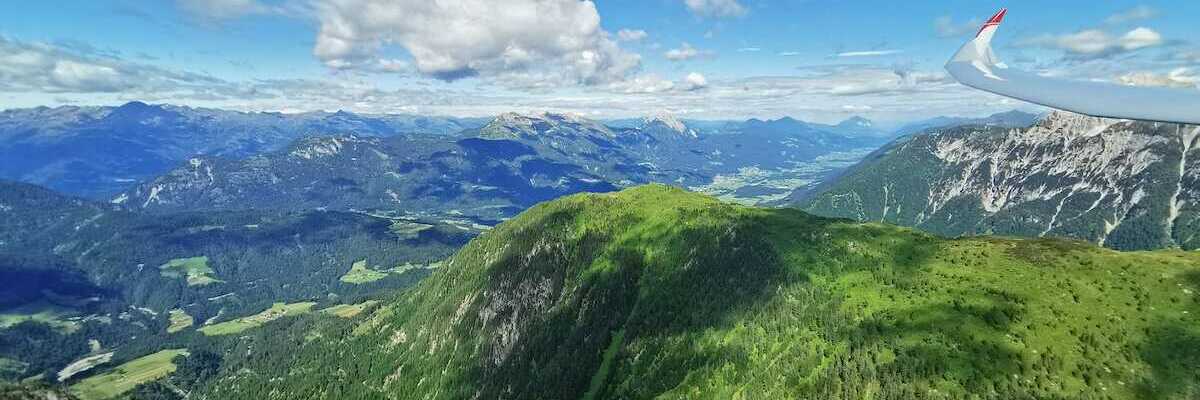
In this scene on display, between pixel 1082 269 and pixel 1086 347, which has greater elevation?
pixel 1082 269

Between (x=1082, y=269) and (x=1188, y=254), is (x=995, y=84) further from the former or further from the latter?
(x=1188, y=254)

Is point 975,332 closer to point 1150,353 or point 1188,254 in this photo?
point 1150,353

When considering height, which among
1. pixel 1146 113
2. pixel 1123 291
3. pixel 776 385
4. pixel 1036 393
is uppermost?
pixel 1146 113

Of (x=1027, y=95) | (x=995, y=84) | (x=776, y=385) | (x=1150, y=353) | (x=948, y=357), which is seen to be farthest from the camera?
(x=776, y=385)

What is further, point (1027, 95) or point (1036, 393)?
point (1036, 393)

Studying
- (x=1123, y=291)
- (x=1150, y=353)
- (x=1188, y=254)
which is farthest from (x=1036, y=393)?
(x=1188, y=254)

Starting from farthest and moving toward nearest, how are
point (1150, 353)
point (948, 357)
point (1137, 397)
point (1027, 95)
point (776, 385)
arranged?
point (776, 385)
point (948, 357)
point (1150, 353)
point (1137, 397)
point (1027, 95)
